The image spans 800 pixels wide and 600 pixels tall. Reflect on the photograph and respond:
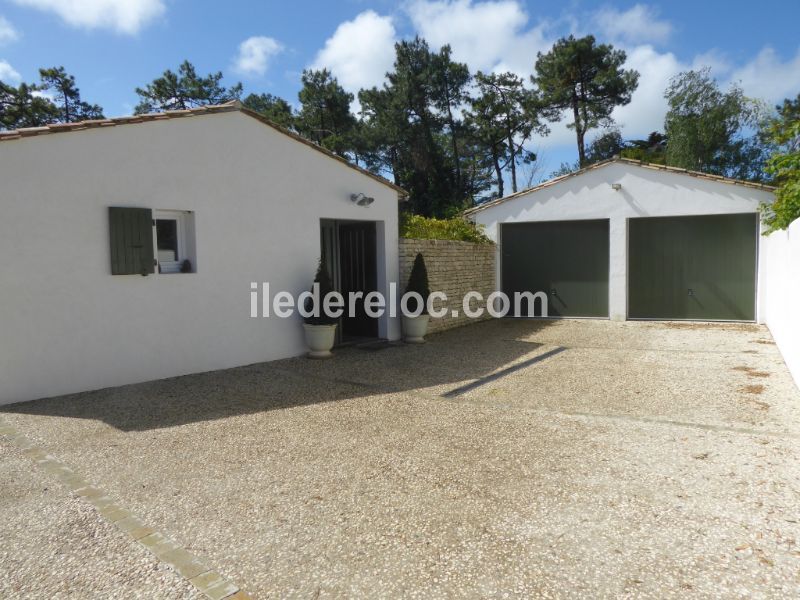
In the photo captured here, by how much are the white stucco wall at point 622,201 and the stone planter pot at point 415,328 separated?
18.5 feet

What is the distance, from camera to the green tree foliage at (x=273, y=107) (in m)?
31.1

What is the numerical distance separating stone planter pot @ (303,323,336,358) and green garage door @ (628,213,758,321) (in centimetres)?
906

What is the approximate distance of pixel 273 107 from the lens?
32.2 m

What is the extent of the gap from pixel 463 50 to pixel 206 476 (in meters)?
31.7

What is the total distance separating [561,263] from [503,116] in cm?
1887

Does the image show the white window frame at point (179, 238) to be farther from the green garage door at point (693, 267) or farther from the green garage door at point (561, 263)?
→ the green garage door at point (693, 267)

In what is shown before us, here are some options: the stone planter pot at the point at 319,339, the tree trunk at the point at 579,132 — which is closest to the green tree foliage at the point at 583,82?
the tree trunk at the point at 579,132

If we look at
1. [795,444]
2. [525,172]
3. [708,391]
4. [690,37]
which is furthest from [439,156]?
[795,444]

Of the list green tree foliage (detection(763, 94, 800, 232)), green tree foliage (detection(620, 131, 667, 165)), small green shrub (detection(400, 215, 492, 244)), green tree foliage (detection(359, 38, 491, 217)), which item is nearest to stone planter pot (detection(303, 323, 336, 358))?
small green shrub (detection(400, 215, 492, 244))

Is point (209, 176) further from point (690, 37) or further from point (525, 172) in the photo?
point (525, 172)

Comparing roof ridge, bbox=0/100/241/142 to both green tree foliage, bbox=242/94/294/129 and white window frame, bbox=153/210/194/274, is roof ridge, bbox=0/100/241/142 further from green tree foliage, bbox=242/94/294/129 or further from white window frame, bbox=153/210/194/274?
green tree foliage, bbox=242/94/294/129

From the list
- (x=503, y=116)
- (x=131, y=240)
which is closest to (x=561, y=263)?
(x=131, y=240)

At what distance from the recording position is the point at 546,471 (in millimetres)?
4328

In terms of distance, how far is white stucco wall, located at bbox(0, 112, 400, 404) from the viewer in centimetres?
642
